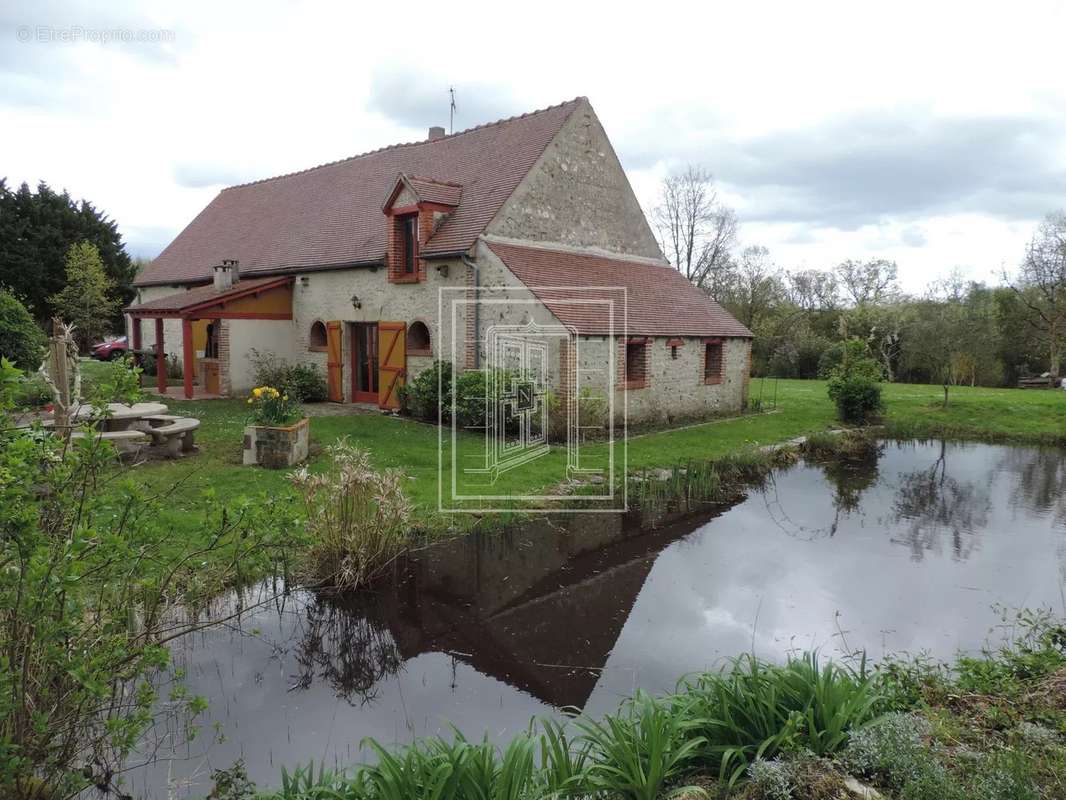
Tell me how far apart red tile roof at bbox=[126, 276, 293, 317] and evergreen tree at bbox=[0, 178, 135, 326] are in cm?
1551

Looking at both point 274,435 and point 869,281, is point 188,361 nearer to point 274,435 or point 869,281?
point 274,435

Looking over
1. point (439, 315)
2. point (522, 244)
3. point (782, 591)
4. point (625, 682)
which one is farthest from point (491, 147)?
point (625, 682)

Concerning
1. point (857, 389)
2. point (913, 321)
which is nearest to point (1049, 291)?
point (913, 321)

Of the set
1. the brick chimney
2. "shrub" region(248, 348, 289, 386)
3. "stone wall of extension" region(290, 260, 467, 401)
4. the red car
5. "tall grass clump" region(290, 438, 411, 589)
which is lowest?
"tall grass clump" region(290, 438, 411, 589)

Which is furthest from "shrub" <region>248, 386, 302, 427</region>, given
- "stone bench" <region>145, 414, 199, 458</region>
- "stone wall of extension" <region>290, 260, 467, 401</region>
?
"stone wall of extension" <region>290, 260, 467, 401</region>

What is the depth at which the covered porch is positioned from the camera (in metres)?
16.7

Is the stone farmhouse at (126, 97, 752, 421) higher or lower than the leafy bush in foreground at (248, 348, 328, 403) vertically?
higher

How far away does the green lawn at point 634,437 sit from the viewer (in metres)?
8.93

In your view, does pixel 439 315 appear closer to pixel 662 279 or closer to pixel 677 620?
pixel 662 279

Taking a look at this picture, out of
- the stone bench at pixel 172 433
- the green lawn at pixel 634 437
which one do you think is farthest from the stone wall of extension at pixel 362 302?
the stone bench at pixel 172 433

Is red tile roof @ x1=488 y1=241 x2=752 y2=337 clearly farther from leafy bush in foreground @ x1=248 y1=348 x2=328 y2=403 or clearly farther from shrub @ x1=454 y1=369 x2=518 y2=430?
leafy bush in foreground @ x1=248 y1=348 x2=328 y2=403

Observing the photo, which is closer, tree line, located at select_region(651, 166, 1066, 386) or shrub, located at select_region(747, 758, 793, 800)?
shrub, located at select_region(747, 758, 793, 800)

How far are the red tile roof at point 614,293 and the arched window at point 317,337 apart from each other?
623 cm

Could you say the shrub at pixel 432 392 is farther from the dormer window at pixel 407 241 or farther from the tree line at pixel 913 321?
the tree line at pixel 913 321
